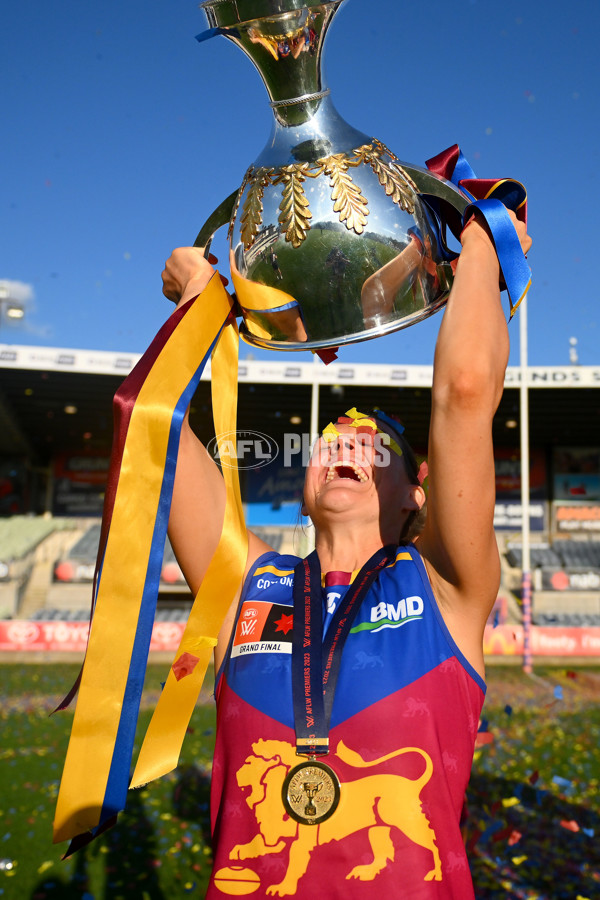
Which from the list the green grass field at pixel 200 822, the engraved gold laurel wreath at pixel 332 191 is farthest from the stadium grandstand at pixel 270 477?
the engraved gold laurel wreath at pixel 332 191

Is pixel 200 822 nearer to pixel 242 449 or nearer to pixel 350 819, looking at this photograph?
pixel 242 449

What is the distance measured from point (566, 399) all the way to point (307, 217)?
731 inches

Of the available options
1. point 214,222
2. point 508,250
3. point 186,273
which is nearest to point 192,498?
point 186,273

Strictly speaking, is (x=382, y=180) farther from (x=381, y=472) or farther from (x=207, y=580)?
(x=207, y=580)

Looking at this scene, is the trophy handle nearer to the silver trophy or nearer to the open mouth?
the silver trophy

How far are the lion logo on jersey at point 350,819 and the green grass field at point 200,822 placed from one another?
2836mm

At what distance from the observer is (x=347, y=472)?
2.04 m

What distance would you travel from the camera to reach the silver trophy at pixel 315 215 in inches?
56.5

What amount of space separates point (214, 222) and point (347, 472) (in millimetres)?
744

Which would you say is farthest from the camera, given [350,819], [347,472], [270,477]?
[270,477]

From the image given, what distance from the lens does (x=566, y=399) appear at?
61.4 ft

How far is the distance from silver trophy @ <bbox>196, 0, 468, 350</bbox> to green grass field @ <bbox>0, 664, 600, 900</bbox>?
3.32 m

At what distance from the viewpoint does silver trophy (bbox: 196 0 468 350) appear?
144 centimetres

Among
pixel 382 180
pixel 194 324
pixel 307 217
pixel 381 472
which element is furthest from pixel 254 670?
pixel 382 180
